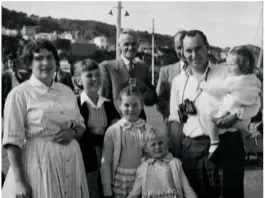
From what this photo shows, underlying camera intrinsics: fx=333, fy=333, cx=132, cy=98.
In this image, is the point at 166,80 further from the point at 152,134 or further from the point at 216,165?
the point at 216,165

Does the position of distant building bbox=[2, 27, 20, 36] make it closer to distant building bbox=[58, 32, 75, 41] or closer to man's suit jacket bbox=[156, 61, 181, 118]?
distant building bbox=[58, 32, 75, 41]

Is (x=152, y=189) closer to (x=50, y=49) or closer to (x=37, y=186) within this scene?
(x=37, y=186)

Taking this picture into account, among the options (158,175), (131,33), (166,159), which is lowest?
(158,175)

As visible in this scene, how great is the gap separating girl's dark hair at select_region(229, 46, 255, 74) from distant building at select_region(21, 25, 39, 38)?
1975 millimetres

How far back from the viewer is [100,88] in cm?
324

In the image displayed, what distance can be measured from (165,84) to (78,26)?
1200 millimetres

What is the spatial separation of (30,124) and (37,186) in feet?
1.45

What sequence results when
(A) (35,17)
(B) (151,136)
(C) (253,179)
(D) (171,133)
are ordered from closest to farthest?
(B) (151,136) < (D) (171,133) < (A) (35,17) < (C) (253,179)

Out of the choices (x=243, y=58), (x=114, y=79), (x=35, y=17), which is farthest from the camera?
(x=35, y=17)

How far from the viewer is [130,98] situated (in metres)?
2.79

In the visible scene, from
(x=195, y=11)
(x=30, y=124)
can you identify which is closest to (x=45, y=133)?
(x=30, y=124)

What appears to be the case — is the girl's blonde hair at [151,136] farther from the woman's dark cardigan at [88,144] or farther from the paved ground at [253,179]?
the paved ground at [253,179]

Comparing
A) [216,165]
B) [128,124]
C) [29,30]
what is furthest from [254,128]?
[29,30]

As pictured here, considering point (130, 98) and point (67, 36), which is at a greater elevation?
point (67, 36)
